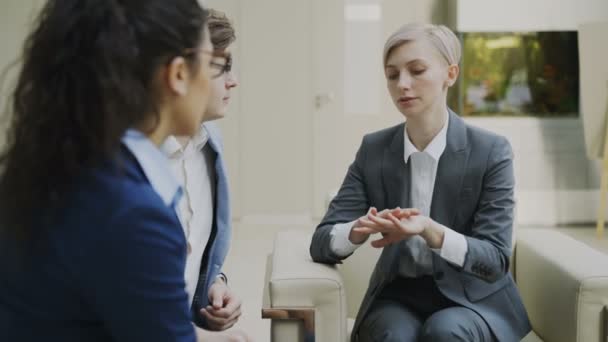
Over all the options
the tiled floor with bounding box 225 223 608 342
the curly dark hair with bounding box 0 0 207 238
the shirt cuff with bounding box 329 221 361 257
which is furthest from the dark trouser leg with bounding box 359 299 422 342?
the tiled floor with bounding box 225 223 608 342

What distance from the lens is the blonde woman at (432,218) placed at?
7.02ft

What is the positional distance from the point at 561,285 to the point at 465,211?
12.8 inches

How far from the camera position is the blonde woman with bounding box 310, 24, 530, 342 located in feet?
7.02

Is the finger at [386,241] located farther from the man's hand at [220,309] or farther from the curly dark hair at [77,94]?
the curly dark hair at [77,94]

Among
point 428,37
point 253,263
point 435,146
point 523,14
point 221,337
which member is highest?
point 523,14

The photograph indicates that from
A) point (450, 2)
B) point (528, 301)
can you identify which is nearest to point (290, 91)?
point (450, 2)

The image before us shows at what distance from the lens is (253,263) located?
5.57 metres

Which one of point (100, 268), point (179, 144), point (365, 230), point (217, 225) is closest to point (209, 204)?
point (217, 225)

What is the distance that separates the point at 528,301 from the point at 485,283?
1.16 ft

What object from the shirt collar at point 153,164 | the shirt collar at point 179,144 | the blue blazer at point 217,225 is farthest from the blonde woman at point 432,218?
the shirt collar at point 153,164

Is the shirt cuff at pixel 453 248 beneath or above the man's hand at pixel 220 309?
above

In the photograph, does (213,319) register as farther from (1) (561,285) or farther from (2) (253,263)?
(2) (253,263)

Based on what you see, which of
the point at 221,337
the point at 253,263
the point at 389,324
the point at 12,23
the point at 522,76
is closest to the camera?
the point at 221,337

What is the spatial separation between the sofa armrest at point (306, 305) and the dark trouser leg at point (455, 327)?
0.77ft
